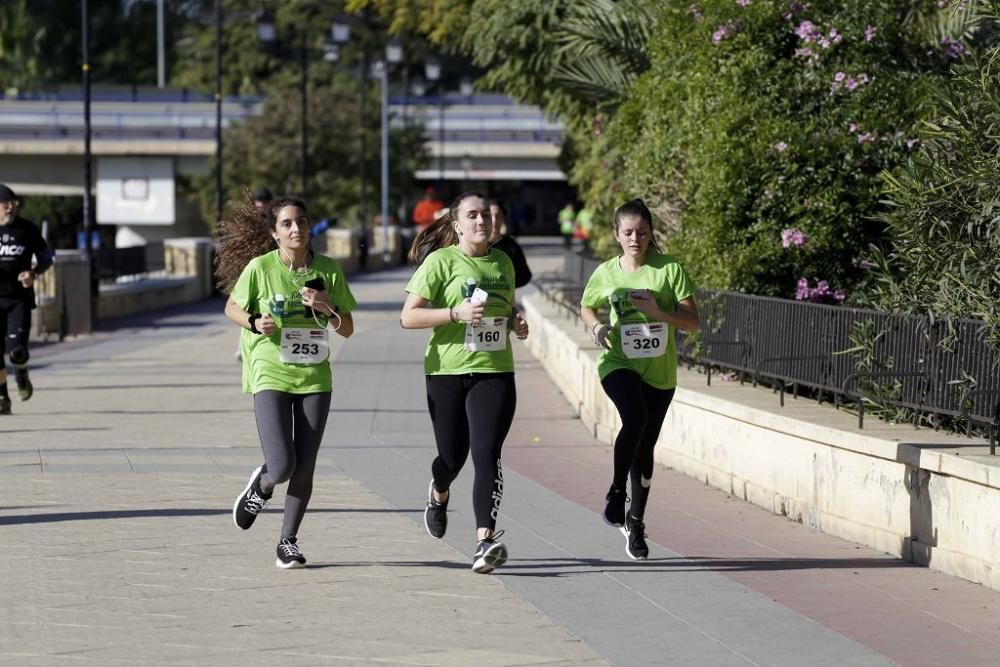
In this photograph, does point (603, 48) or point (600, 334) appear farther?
point (603, 48)

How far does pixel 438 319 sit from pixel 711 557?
1.92 meters

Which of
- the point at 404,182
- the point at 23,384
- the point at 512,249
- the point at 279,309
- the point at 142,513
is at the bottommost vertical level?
the point at 142,513

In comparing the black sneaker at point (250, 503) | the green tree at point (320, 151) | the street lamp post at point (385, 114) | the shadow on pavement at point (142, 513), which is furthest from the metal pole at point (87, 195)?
the green tree at point (320, 151)

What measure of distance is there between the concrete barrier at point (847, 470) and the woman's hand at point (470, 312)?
7.50 ft

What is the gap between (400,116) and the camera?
7906 cm

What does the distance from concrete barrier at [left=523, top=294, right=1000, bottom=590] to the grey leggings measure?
2836mm

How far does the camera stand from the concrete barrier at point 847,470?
9047 mm

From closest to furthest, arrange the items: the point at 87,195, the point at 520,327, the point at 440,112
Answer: the point at 520,327
the point at 87,195
the point at 440,112

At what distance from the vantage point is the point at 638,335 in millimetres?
9367

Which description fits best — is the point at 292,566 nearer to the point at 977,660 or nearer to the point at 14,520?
the point at 14,520

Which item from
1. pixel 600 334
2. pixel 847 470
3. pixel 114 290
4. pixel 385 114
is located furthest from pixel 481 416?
pixel 385 114

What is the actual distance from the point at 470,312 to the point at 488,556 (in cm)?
107

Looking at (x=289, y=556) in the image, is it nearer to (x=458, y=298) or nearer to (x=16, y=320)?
(x=458, y=298)

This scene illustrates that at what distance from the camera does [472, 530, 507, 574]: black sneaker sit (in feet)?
28.9
